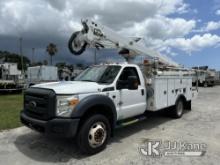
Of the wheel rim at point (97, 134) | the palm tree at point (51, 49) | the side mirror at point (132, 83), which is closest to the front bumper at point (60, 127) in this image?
the wheel rim at point (97, 134)

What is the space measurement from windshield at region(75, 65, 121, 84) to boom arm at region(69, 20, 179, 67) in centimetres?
103

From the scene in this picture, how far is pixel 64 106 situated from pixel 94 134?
94 cm

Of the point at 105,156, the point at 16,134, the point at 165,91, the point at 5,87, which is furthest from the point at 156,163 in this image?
the point at 5,87

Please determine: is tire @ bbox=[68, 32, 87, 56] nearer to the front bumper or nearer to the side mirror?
the side mirror

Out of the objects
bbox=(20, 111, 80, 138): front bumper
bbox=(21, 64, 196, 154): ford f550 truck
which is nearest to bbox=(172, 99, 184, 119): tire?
bbox=(21, 64, 196, 154): ford f550 truck

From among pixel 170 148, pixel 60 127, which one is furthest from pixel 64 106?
pixel 170 148

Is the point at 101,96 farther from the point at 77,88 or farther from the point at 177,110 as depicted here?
the point at 177,110

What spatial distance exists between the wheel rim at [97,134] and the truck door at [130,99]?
34.4 inches

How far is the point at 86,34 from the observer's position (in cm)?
718

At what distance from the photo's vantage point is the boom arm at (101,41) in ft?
23.5

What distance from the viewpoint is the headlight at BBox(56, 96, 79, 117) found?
482cm

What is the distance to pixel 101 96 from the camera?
5.38 metres

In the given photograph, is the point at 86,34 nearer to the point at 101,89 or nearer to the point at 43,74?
the point at 101,89

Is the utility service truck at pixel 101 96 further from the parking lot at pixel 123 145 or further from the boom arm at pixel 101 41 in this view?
the parking lot at pixel 123 145
